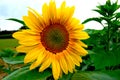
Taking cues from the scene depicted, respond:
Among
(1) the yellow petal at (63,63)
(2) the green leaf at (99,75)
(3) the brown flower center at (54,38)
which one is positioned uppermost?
(3) the brown flower center at (54,38)

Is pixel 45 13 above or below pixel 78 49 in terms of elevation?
above

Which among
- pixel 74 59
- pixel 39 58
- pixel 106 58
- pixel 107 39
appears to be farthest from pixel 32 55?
pixel 107 39

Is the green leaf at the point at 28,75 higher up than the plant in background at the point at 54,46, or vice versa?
the plant in background at the point at 54,46

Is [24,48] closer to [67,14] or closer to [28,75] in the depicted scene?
[28,75]

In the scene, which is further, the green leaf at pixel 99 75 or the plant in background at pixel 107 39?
the plant in background at pixel 107 39

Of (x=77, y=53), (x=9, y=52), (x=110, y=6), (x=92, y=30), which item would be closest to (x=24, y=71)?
(x=77, y=53)

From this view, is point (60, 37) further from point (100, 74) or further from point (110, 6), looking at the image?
point (110, 6)

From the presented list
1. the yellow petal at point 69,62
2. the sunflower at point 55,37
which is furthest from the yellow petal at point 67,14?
the yellow petal at point 69,62

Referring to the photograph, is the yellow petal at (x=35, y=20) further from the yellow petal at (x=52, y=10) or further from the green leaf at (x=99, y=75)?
the green leaf at (x=99, y=75)

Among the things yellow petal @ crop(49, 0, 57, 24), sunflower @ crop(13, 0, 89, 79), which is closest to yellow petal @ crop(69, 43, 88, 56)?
sunflower @ crop(13, 0, 89, 79)
